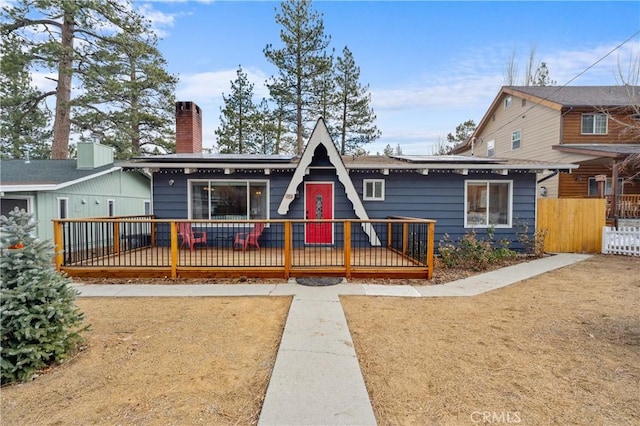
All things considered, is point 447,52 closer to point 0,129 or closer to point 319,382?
point 319,382

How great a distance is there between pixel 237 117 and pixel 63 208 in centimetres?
1293

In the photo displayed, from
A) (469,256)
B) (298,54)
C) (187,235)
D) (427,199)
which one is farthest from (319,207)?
(298,54)

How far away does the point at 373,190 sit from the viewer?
30.5ft

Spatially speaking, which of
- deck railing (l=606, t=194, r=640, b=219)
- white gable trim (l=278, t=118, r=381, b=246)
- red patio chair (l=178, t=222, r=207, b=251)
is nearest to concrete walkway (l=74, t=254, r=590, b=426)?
red patio chair (l=178, t=222, r=207, b=251)

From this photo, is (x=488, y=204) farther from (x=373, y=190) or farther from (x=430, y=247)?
(x=430, y=247)

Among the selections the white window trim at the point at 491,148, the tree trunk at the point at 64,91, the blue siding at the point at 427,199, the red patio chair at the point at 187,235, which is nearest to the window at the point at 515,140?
the white window trim at the point at 491,148

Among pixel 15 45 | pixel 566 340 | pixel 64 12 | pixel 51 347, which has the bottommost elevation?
pixel 566 340

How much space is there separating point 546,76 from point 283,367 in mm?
32154

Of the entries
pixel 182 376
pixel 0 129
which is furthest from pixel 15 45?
pixel 182 376

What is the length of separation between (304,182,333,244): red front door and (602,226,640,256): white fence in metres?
8.24

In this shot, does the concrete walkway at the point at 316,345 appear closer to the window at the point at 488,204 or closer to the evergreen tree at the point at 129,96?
the window at the point at 488,204

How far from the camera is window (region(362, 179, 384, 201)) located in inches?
365

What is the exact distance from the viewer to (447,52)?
14.7 m

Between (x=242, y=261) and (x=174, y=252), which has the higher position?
(x=174, y=252)
